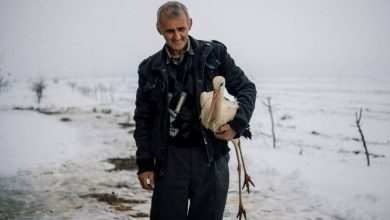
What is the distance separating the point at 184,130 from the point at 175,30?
2.36 feet

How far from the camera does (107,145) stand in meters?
11.2

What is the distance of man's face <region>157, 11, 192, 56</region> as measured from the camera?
2367 millimetres

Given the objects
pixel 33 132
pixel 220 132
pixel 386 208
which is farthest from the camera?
pixel 33 132

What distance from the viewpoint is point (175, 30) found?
2.39 m

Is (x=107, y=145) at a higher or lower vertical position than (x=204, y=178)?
lower

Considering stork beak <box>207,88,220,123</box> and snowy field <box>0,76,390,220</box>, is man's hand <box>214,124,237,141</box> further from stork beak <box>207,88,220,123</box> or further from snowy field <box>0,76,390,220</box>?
snowy field <box>0,76,390,220</box>

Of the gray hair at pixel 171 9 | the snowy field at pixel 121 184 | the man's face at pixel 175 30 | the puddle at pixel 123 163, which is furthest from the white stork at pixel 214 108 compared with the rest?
the puddle at pixel 123 163

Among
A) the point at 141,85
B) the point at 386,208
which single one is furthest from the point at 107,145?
the point at 141,85

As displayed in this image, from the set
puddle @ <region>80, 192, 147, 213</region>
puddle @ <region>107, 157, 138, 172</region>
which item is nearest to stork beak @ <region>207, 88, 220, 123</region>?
puddle @ <region>80, 192, 147, 213</region>

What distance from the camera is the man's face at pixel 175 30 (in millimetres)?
2367

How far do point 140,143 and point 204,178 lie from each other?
550 mm

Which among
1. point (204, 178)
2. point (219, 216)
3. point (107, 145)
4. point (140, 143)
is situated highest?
point (140, 143)

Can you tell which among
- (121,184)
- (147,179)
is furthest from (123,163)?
(147,179)

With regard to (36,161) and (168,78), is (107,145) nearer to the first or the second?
(36,161)
